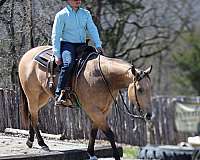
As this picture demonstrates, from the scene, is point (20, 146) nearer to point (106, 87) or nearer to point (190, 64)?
point (106, 87)

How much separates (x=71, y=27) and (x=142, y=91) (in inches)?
62.0

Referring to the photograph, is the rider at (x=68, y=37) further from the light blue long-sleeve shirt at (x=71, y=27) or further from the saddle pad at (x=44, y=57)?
the saddle pad at (x=44, y=57)

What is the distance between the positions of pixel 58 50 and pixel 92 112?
1.03 metres

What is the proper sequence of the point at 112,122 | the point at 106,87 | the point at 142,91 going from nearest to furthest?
the point at 142,91
the point at 106,87
the point at 112,122

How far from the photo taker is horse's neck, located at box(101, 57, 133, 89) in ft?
25.8

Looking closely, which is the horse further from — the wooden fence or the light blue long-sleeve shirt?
the wooden fence

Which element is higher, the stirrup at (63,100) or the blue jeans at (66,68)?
the blue jeans at (66,68)

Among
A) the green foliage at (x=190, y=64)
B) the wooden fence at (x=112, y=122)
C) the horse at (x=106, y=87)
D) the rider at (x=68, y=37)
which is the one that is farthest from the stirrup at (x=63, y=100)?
the green foliage at (x=190, y=64)

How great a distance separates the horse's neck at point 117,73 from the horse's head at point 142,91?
25 cm

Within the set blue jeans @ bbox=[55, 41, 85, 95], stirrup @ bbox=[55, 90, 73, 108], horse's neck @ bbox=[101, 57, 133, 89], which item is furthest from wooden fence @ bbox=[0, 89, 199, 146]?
horse's neck @ bbox=[101, 57, 133, 89]

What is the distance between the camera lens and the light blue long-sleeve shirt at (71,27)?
27.3 ft

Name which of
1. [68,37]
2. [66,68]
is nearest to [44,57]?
[68,37]

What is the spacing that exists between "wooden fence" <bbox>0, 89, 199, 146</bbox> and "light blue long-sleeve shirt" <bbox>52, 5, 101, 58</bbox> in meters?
3.67

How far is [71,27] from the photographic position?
842 centimetres
